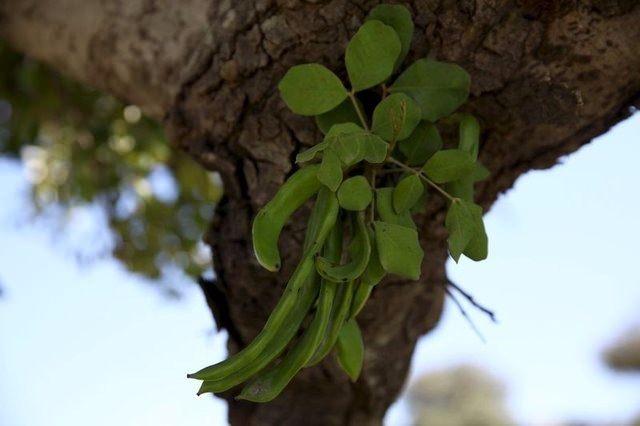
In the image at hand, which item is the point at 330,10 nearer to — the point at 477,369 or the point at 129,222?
the point at 129,222

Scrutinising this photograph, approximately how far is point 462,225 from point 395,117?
0.35ft

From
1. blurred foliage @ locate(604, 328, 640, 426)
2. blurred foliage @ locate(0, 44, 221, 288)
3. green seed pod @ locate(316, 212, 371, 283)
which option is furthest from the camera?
blurred foliage @ locate(604, 328, 640, 426)

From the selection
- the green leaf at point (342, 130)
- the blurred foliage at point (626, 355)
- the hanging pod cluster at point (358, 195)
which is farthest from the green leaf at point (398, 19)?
the blurred foliage at point (626, 355)

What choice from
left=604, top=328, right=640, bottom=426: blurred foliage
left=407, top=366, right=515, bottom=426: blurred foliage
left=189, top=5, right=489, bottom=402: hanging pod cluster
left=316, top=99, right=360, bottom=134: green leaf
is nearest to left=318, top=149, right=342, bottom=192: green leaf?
left=189, top=5, right=489, bottom=402: hanging pod cluster

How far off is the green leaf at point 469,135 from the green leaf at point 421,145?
0.08 feet

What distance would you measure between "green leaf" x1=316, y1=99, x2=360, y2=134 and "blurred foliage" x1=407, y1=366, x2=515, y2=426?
8.25m

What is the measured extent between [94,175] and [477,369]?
8.20m

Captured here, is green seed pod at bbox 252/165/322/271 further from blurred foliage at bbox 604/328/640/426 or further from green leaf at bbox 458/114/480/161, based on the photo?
blurred foliage at bbox 604/328/640/426

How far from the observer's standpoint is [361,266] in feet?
2.07

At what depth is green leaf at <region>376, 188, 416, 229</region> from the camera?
677mm

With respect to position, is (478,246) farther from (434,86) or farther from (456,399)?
(456,399)

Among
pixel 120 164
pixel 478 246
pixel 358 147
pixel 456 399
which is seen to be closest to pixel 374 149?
pixel 358 147

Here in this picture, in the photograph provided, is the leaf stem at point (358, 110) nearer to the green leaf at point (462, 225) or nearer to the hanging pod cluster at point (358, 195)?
the hanging pod cluster at point (358, 195)

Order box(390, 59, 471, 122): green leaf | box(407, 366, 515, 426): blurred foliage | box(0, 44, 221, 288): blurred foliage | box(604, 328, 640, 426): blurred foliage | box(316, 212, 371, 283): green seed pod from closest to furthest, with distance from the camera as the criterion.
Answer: box(316, 212, 371, 283): green seed pod < box(390, 59, 471, 122): green leaf < box(0, 44, 221, 288): blurred foliage < box(604, 328, 640, 426): blurred foliage < box(407, 366, 515, 426): blurred foliage
